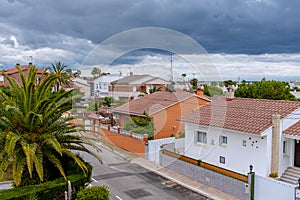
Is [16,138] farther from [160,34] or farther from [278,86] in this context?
[278,86]

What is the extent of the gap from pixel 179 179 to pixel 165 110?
9878 mm

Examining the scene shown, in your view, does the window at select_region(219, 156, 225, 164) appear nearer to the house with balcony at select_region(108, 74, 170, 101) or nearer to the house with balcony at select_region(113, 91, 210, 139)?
the house with balcony at select_region(113, 91, 210, 139)

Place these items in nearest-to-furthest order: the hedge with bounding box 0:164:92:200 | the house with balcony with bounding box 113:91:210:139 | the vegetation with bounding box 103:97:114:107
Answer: the hedge with bounding box 0:164:92:200 → the house with balcony with bounding box 113:91:210:139 → the vegetation with bounding box 103:97:114:107

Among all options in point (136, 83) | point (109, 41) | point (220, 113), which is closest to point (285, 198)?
point (220, 113)

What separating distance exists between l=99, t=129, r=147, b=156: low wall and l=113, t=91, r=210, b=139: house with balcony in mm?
2145

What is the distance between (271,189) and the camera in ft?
41.8

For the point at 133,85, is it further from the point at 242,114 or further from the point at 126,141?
the point at 242,114

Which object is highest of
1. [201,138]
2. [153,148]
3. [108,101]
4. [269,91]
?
[269,91]

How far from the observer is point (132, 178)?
17453 mm

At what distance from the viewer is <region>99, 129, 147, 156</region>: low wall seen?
22.8 metres

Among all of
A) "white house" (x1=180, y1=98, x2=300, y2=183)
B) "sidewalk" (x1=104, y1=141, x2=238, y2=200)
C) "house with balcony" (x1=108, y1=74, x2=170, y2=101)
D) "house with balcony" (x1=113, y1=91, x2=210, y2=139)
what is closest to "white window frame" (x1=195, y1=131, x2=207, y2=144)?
"white house" (x1=180, y1=98, x2=300, y2=183)

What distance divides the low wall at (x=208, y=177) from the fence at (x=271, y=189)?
53 cm

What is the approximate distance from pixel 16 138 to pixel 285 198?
1113 centimetres

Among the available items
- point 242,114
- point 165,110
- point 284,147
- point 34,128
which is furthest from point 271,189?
point 165,110
